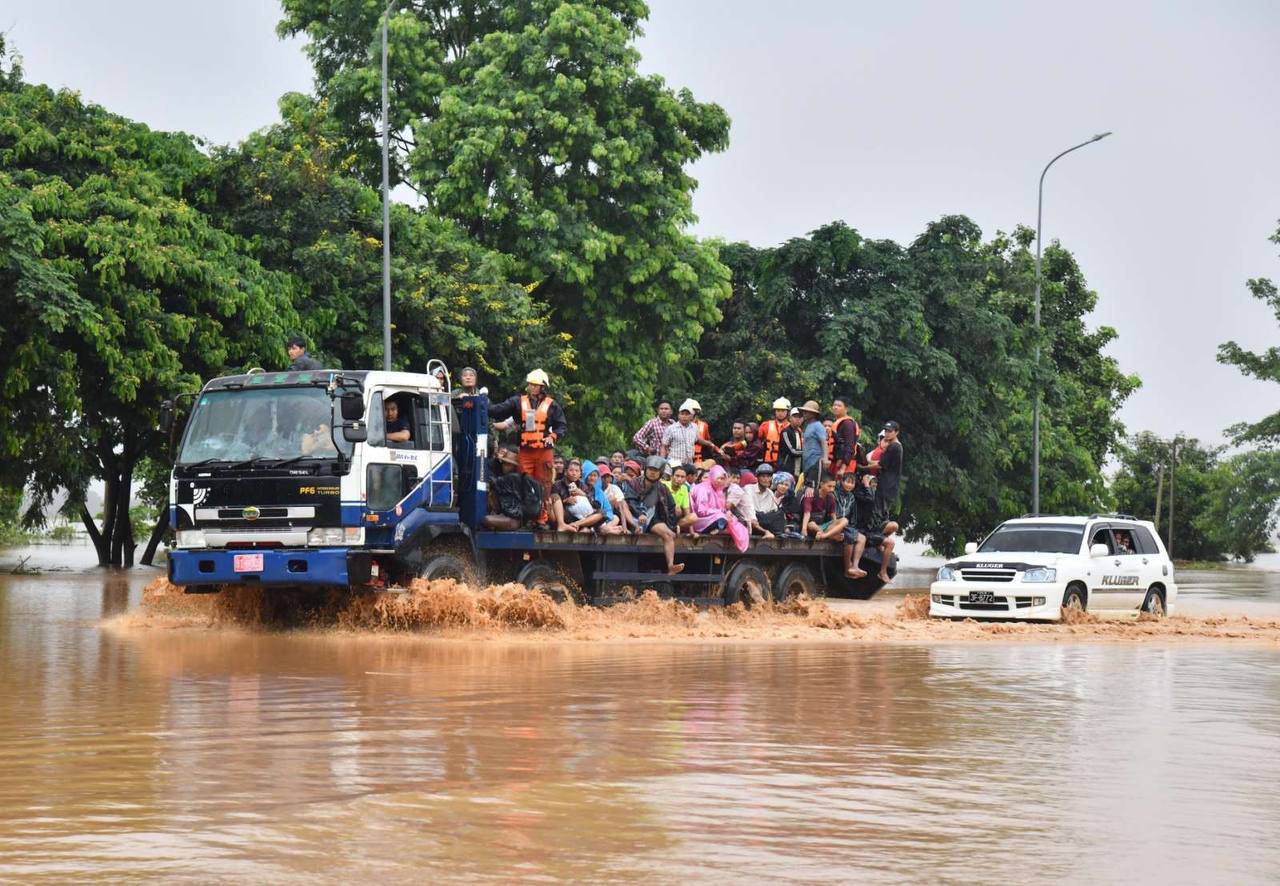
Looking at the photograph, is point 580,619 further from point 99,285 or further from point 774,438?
point 99,285

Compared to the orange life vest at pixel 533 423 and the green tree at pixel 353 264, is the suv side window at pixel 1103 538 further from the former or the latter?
the green tree at pixel 353 264

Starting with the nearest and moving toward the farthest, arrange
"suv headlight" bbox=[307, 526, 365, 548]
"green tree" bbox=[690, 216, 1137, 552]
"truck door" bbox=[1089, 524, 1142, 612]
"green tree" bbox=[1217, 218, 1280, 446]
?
"suv headlight" bbox=[307, 526, 365, 548]
"truck door" bbox=[1089, 524, 1142, 612]
"green tree" bbox=[690, 216, 1137, 552]
"green tree" bbox=[1217, 218, 1280, 446]

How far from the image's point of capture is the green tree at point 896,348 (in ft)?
143

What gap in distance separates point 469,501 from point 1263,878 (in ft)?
41.6

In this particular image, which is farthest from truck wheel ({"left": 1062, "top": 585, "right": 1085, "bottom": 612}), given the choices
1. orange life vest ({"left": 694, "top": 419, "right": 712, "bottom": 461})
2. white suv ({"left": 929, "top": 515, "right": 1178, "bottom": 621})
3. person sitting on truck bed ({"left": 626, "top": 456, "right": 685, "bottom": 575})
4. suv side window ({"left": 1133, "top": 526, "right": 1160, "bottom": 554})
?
orange life vest ({"left": 694, "top": 419, "right": 712, "bottom": 461})

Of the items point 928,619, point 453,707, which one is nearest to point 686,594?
point 928,619

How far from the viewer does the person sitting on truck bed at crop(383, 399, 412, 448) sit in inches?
704

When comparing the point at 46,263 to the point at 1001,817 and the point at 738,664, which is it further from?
the point at 1001,817

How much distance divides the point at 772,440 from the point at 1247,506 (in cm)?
5638

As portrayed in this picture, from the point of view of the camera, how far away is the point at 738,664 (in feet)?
52.3

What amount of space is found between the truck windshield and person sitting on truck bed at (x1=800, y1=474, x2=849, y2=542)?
25.1ft

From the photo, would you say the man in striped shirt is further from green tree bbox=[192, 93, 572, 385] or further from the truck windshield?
green tree bbox=[192, 93, 572, 385]

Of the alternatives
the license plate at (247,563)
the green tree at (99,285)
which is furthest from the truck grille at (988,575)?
the green tree at (99,285)

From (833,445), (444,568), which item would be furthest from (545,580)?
(833,445)
